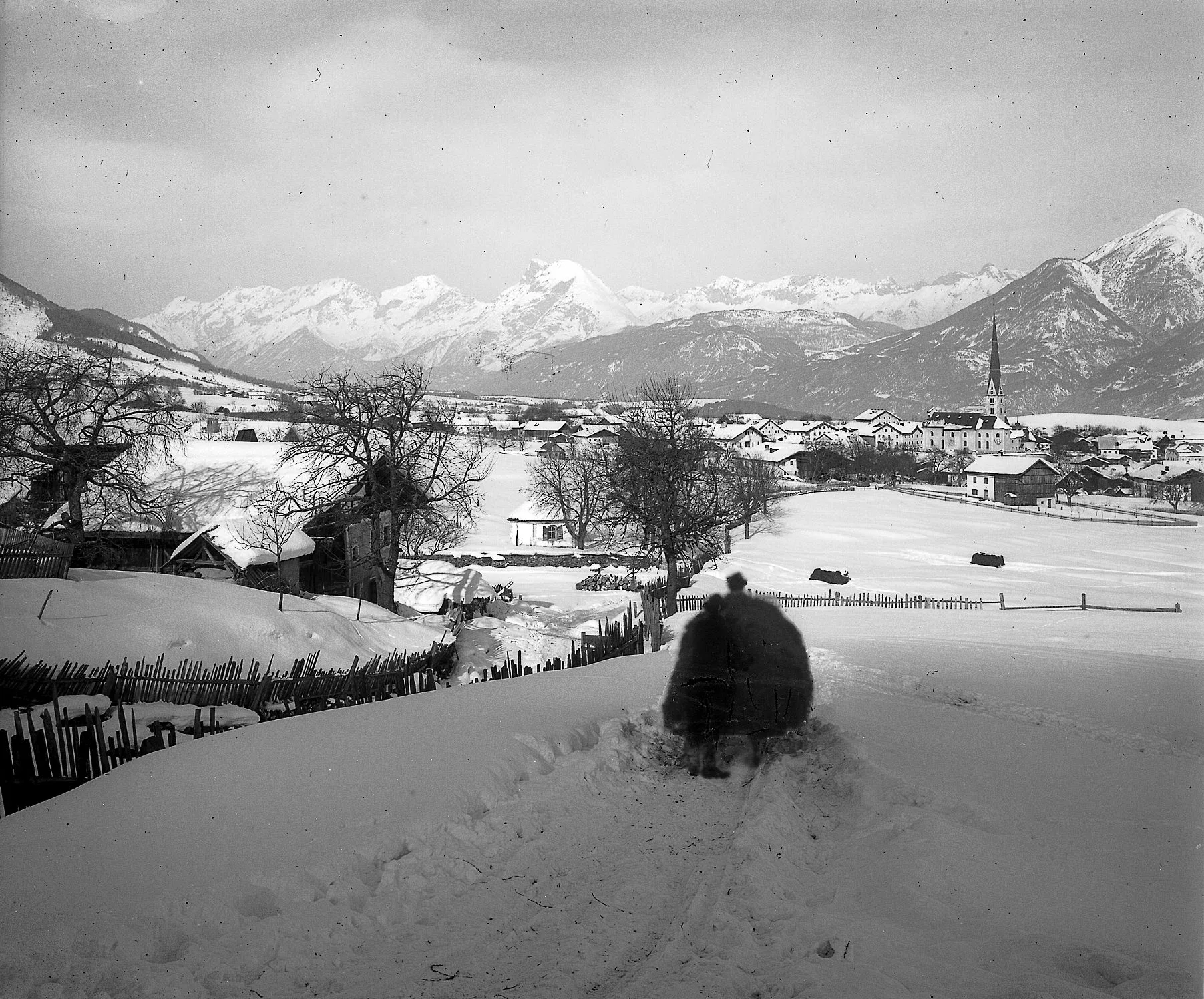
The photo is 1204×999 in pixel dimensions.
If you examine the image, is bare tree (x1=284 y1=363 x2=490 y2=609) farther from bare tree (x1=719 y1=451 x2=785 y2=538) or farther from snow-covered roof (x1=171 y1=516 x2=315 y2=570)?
bare tree (x1=719 y1=451 x2=785 y2=538)

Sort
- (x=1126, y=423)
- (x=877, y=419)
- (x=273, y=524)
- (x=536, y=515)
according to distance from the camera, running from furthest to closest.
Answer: (x=1126, y=423) < (x=877, y=419) < (x=536, y=515) < (x=273, y=524)

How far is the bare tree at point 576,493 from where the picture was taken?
5025 centimetres

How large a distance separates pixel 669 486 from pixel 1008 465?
59173mm

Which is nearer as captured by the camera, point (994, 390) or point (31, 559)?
point (31, 559)

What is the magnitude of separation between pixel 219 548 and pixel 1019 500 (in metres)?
67.8

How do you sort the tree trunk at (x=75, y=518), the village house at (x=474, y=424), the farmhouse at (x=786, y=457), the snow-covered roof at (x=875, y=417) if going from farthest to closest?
the snow-covered roof at (x=875, y=417) < the village house at (x=474, y=424) < the farmhouse at (x=786, y=457) < the tree trunk at (x=75, y=518)

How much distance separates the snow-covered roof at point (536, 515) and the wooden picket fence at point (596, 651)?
Result: 102 feet

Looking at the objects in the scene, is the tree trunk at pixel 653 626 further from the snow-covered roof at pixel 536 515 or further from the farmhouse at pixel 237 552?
the snow-covered roof at pixel 536 515

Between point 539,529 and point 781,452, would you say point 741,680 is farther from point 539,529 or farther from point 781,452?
point 781,452

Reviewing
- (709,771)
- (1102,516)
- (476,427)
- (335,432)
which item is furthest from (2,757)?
(476,427)

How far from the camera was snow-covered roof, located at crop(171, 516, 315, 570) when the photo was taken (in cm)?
2319

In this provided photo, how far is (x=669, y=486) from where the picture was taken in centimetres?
2681

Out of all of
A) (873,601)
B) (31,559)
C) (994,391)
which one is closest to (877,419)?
(994,391)

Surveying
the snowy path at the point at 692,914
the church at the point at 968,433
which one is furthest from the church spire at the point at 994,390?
the snowy path at the point at 692,914
